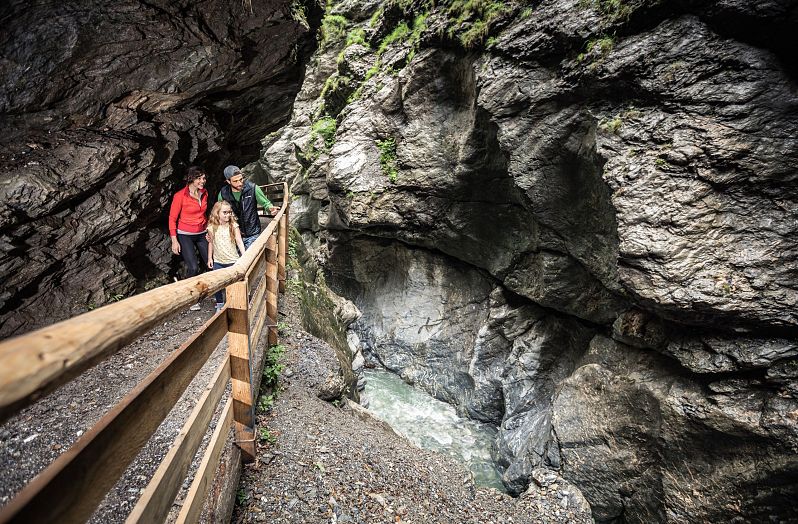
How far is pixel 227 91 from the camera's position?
25.0 feet

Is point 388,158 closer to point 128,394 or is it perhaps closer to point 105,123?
point 105,123

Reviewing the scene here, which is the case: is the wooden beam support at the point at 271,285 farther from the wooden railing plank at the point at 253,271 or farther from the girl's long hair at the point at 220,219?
the girl's long hair at the point at 220,219

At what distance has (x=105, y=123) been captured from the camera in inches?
236

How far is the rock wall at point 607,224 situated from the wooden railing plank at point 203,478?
20.3 feet

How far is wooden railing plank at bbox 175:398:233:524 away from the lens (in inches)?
77.2

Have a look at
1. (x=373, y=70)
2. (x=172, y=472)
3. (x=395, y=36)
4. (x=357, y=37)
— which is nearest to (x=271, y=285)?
(x=172, y=472)

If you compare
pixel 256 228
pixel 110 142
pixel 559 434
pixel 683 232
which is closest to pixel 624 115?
pixel 683 232

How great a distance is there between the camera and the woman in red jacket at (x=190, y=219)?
562 centimetres

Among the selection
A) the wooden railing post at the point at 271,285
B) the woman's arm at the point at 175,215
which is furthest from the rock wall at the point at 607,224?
the woman's arm at the point at 175,215

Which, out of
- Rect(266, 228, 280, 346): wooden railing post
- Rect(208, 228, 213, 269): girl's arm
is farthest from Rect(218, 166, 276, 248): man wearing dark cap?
Rect(266, 228, 280, 346): wooden railing post

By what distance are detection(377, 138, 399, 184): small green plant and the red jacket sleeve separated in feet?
21.0

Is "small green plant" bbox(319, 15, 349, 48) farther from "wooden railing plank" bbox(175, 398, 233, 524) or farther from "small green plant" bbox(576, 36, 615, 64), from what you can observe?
"wooden railing plank" bbox(175, 398, 233, 524)

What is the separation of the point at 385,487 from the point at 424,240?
8126 millimetres

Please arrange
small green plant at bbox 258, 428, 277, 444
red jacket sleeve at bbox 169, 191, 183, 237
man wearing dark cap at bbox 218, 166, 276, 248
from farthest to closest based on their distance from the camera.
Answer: man wearing dark cap at bbox 218, 166, 276, 248 < red jacket sleeve at bbox 169, 191, 183, 237 < small green plant at bbox 258, 428, 277, 444
